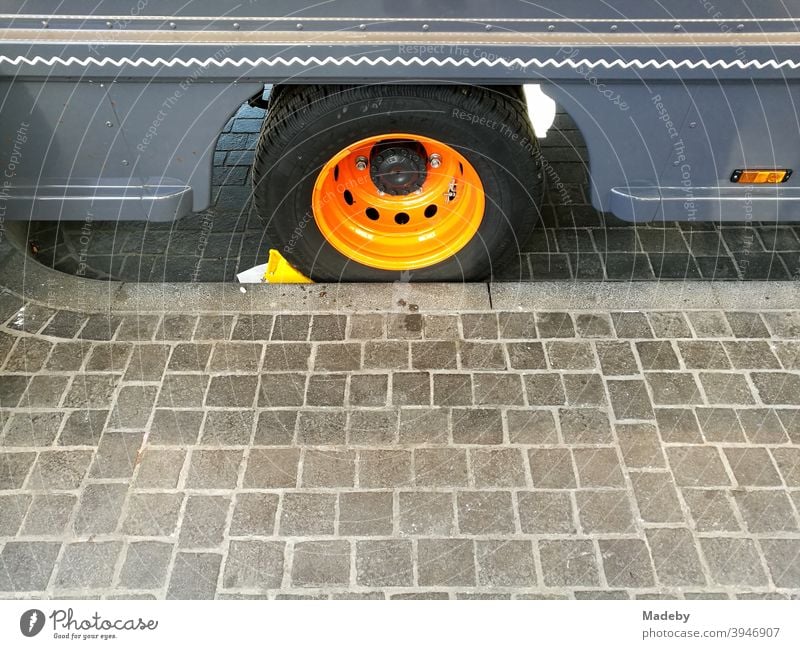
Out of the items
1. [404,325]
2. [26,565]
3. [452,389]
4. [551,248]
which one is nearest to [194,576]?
[26,565]

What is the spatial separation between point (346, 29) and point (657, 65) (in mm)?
1469

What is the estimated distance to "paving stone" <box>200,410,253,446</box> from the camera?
3242 mm

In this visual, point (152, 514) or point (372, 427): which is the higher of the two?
point (372, 427)

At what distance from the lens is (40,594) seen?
8.89ft

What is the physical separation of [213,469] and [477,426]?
4.22 ft

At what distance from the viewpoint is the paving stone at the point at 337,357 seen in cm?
359

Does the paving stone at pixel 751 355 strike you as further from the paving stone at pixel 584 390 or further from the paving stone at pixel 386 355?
the paving stone at pixel 386 355

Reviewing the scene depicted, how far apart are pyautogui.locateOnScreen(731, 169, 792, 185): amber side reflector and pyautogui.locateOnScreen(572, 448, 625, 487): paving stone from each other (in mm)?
1648

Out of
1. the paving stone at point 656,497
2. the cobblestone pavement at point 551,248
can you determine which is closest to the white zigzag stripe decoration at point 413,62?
the cobblestone pavement at point 551,248

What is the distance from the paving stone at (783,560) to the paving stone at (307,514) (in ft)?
6.11

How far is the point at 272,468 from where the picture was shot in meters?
3.13

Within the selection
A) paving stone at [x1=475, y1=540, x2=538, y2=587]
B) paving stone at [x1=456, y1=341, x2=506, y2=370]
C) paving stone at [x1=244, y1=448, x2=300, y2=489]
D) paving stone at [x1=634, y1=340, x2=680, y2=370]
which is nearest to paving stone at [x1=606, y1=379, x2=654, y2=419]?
paving stone at [x1=634, y1=340, x2=680, y2=370]

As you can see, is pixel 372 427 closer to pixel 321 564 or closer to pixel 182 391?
pixel 321 564

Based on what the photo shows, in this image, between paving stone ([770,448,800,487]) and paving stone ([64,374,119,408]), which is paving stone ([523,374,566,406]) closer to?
paving stone ([770,448,800,487])
